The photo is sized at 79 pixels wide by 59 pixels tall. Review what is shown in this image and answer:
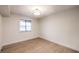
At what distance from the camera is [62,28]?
4.86 ft

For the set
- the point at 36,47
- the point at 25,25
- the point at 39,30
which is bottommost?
the point at 36,47

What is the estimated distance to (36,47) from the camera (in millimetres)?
1362

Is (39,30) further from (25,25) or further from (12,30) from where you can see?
(12,30)

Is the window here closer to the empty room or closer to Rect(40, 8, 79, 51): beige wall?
the empty room

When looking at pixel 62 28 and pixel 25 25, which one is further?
pixel 62 28

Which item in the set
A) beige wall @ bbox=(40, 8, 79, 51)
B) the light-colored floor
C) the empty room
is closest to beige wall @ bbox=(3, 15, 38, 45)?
the empty room

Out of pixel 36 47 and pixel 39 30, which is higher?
pixel 39 30

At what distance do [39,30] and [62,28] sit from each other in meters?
0.50

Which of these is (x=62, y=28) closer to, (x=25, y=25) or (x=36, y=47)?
(x=36, y=47)

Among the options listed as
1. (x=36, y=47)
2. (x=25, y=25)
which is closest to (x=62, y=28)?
(x=36, y=47)

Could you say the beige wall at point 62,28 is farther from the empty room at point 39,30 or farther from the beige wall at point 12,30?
the beige wall at point 12,30
